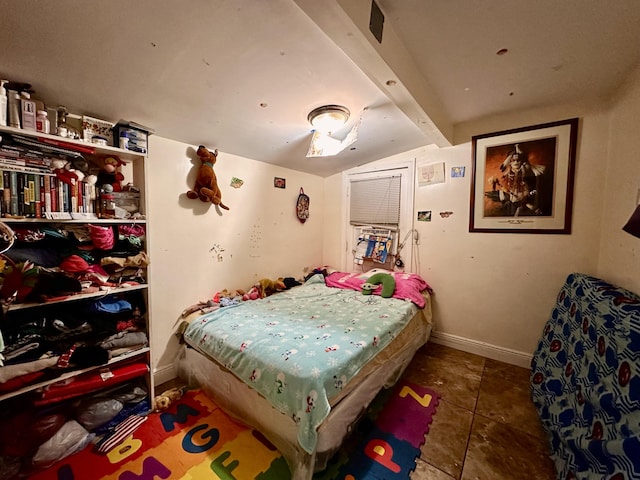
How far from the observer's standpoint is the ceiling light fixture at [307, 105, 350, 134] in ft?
5.64

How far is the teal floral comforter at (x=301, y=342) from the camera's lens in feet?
3.74

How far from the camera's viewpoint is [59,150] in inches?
50.9

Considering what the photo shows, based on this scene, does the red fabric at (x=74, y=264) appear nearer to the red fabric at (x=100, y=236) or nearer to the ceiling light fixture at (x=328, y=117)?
the red fabric at (x=100, y=236)

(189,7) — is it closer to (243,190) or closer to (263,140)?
(263,140)

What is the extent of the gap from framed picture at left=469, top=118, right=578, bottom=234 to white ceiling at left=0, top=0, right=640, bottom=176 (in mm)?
291

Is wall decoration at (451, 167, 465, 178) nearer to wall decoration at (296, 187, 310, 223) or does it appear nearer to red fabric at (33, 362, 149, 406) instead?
wall decoration at (296, 187, 310, 223)

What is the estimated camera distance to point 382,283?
8.11ft

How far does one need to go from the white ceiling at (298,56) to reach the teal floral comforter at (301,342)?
1536 mm

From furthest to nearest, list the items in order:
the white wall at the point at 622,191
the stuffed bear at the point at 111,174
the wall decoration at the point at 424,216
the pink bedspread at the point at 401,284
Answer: the wall decoration at the point at 424,216 < the pink bedspread at the point at 401,284 < the stuffed bear at the point at 111,174 < the white wall at the point at 622,191

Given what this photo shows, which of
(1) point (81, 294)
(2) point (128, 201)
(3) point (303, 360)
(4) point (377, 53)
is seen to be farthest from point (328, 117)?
(1) point (81, 294)

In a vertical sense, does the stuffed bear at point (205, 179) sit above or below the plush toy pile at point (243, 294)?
above

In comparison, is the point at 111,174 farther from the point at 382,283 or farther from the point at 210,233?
the point at 382,283

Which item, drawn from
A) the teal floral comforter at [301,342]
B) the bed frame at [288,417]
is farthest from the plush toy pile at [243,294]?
the bed frame at [288,417]

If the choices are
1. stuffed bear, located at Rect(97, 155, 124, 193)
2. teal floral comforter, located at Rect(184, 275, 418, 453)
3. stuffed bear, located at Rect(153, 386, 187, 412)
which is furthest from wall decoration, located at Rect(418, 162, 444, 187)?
stuffed bear, located at Rect(153, 386, 187, 412)
